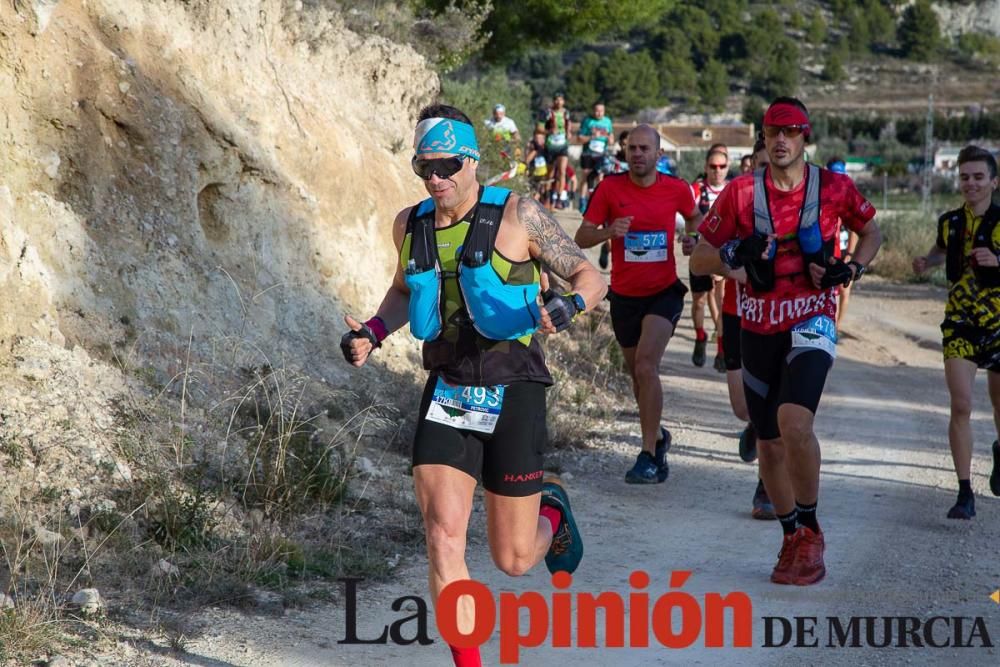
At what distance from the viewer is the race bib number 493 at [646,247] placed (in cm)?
895

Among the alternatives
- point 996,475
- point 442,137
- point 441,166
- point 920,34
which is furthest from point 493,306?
point 920,34

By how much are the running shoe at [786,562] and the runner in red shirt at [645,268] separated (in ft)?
7.38

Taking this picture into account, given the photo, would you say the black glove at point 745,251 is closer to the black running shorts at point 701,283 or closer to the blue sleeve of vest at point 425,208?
the blue sleeve of vest at point 425,208

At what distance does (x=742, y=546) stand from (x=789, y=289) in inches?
67.5

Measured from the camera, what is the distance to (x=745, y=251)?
21.0 feet

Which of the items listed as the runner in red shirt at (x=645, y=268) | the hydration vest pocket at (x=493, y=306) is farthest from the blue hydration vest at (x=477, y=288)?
the runner in red shirt at (x=645, y=268)

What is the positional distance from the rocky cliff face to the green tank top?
2.53m

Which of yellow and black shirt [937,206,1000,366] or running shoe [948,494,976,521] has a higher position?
yellow and black shirt [937,206,1000,366]

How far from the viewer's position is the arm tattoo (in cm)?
518

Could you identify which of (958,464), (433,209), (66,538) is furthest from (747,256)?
(66,538)

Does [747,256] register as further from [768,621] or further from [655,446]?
[655,446]

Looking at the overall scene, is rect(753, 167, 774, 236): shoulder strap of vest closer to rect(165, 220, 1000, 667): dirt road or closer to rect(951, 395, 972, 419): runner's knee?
rect(165, 220, 1000, 667): dirt road

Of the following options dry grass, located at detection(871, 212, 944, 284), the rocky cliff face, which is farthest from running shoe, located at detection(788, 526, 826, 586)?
dry grass, located at detection(871, 212, 944, 284)

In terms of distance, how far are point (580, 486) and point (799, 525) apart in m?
2.43
